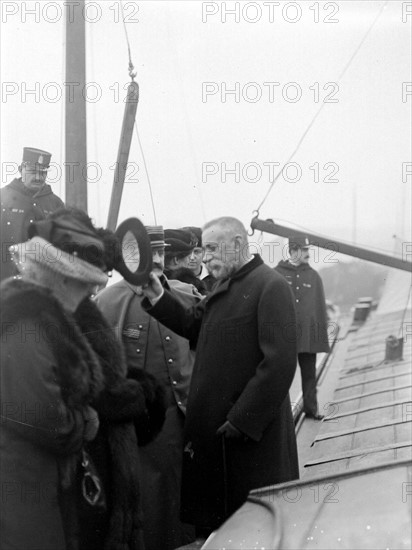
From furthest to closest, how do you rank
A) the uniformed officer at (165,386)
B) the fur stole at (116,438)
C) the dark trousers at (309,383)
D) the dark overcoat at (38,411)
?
the dark trousers at (309,383), the uniformed officer at (165,386), the fur stole at (116,438), the dark overcoat at (38,411)

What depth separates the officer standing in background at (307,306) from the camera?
9008mm

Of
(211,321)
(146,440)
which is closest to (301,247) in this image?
(211,321)

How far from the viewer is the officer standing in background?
355 inches

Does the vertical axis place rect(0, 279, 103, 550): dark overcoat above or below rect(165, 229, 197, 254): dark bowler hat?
below

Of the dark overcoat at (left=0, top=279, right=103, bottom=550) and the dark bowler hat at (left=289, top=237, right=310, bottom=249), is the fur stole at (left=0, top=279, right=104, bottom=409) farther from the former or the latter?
the dark bowler hat at (left=289, top=237, right=310, bottom=249)

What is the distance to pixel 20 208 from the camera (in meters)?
3.92

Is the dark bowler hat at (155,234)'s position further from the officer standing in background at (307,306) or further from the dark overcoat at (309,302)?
the dark overcoat at (309,302)

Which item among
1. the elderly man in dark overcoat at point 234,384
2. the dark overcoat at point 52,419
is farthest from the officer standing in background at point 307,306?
the dark overcoat at point 52,419

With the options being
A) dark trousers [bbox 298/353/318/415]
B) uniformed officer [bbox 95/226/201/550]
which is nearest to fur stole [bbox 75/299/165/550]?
uniformed officer [bbox 95/226/201/550]

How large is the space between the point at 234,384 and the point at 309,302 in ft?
17.9

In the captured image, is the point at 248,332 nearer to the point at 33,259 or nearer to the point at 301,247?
the point at 33,259

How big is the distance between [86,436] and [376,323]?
51.1 feet

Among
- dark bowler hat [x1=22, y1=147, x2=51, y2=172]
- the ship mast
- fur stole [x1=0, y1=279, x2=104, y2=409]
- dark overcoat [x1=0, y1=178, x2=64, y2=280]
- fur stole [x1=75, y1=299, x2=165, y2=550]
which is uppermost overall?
the ship mast

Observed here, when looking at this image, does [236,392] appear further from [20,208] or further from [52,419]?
[52,419]
